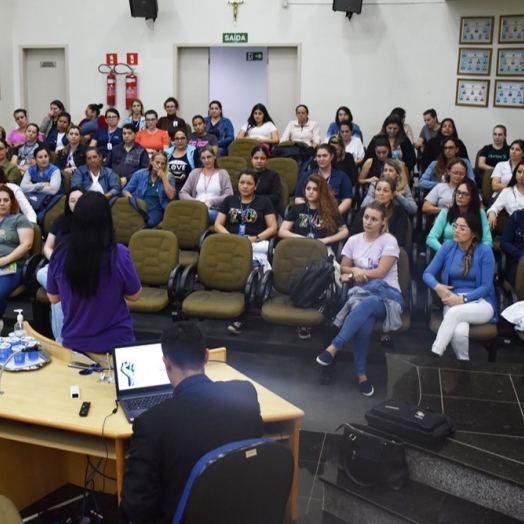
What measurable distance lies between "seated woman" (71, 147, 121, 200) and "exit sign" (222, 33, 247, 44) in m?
3.58

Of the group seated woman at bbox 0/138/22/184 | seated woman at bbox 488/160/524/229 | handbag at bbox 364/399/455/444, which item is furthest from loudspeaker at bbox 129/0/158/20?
handbag at bbox 364/399/455/444

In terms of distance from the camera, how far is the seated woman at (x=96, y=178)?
746 cm

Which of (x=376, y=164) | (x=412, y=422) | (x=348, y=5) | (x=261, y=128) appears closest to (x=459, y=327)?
(x=412, y=422)

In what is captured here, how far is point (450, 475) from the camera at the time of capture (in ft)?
10.9

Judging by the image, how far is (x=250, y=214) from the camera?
625 cm

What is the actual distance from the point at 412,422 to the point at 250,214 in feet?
10.4

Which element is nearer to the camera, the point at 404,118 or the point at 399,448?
the point at 399,448

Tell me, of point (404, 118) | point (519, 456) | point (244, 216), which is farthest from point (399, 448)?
point (404, 118)

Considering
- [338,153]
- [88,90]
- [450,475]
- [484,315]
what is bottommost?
[450,475]

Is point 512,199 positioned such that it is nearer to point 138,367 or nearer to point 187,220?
point 187,220

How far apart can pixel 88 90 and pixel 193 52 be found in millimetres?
1774

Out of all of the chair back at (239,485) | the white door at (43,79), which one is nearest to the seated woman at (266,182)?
the chair back at (239,485)

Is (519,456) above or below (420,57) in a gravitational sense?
below

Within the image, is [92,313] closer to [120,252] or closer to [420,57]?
[120,252]
